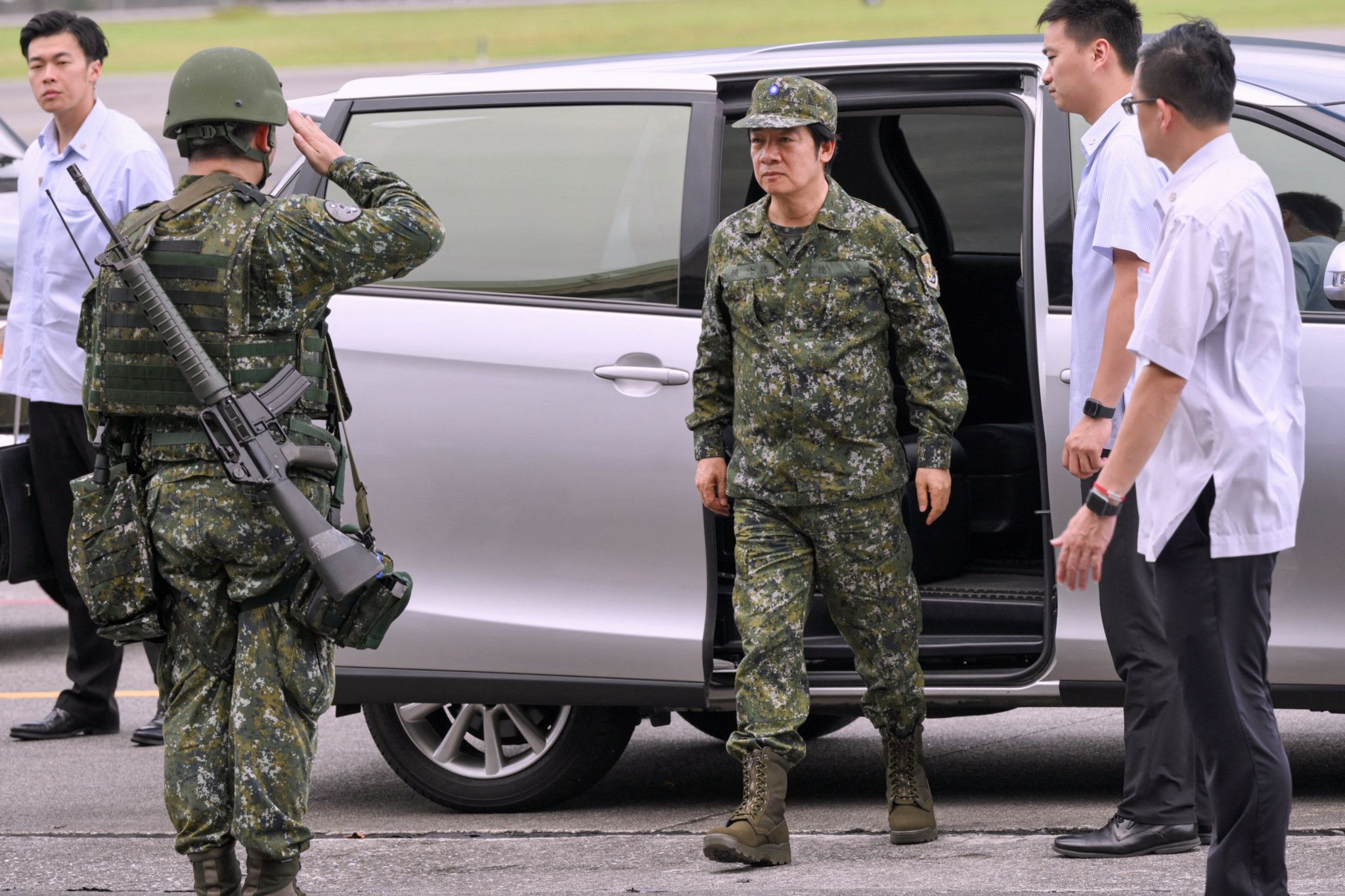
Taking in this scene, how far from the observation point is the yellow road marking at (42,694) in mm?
7059

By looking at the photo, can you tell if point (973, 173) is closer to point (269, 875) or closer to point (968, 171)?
point (968, 171)

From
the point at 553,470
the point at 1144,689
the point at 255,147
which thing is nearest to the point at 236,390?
the point at 255,147

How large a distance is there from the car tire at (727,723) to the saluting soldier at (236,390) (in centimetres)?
208

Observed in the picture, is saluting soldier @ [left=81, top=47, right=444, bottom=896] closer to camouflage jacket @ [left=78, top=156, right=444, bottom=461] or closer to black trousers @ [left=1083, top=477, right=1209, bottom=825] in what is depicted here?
camouflage jacket @ [left=78, top=156, right=444, bottom=461]

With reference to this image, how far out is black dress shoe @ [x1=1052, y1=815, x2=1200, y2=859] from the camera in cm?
433

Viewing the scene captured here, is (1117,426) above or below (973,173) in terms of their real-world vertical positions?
below

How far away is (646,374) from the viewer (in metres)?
4.71

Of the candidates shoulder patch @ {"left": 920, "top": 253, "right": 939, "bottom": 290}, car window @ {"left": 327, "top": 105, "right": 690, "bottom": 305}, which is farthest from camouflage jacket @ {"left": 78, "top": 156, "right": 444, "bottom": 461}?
shoulder patch @ {"left": 920, "top": 253, "right": 939, "bottom": 290}

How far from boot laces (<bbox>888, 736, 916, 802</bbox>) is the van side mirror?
57.9 inches

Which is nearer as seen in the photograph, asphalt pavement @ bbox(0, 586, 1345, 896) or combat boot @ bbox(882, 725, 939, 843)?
asphalt pavement @ bbox(0, 586, 1345, 896)

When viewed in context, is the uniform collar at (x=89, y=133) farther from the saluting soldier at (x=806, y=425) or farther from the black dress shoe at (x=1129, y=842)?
the black dress shoe at (x=1129, y=842)

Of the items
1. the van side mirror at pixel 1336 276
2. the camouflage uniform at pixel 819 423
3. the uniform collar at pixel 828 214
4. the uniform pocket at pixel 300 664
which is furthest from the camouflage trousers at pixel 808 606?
the van side mirror at pixel 1336 276

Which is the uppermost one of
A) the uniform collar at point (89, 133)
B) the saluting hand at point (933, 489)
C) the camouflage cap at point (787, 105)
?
the uniform collar at point (89, 133)

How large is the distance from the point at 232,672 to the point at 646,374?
134 centimetres
